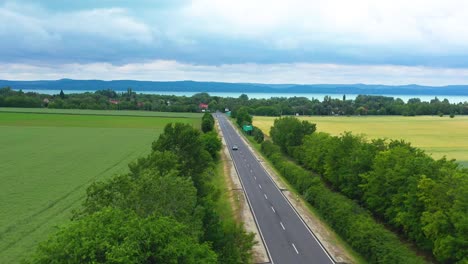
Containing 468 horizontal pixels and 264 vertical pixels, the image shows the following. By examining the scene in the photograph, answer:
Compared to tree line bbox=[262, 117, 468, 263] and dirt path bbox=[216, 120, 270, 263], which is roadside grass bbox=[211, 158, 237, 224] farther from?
tree line bbox=[262, 117, 468, 263]

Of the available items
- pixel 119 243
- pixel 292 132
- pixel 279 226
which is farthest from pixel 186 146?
pixel 292 132

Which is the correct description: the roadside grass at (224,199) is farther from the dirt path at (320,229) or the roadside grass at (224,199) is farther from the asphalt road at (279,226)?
the dirt path at (320,229)

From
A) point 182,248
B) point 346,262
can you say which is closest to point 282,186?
point 346,262

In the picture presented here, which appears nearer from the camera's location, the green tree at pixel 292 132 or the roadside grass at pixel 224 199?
the roadside grass at pixel 224 199

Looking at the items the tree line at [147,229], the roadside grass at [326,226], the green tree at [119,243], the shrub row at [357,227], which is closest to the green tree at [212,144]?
the roadside grass at [326,226]

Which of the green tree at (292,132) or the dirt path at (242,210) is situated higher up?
the green tree at (292,132)

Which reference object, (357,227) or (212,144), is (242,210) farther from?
(212,144)

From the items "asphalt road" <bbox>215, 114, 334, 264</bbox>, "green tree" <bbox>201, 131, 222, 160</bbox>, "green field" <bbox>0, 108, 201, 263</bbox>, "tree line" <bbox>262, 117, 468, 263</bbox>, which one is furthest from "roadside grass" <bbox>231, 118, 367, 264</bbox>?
"green field" <bbox>0, 108, 201, 263</bbox>
